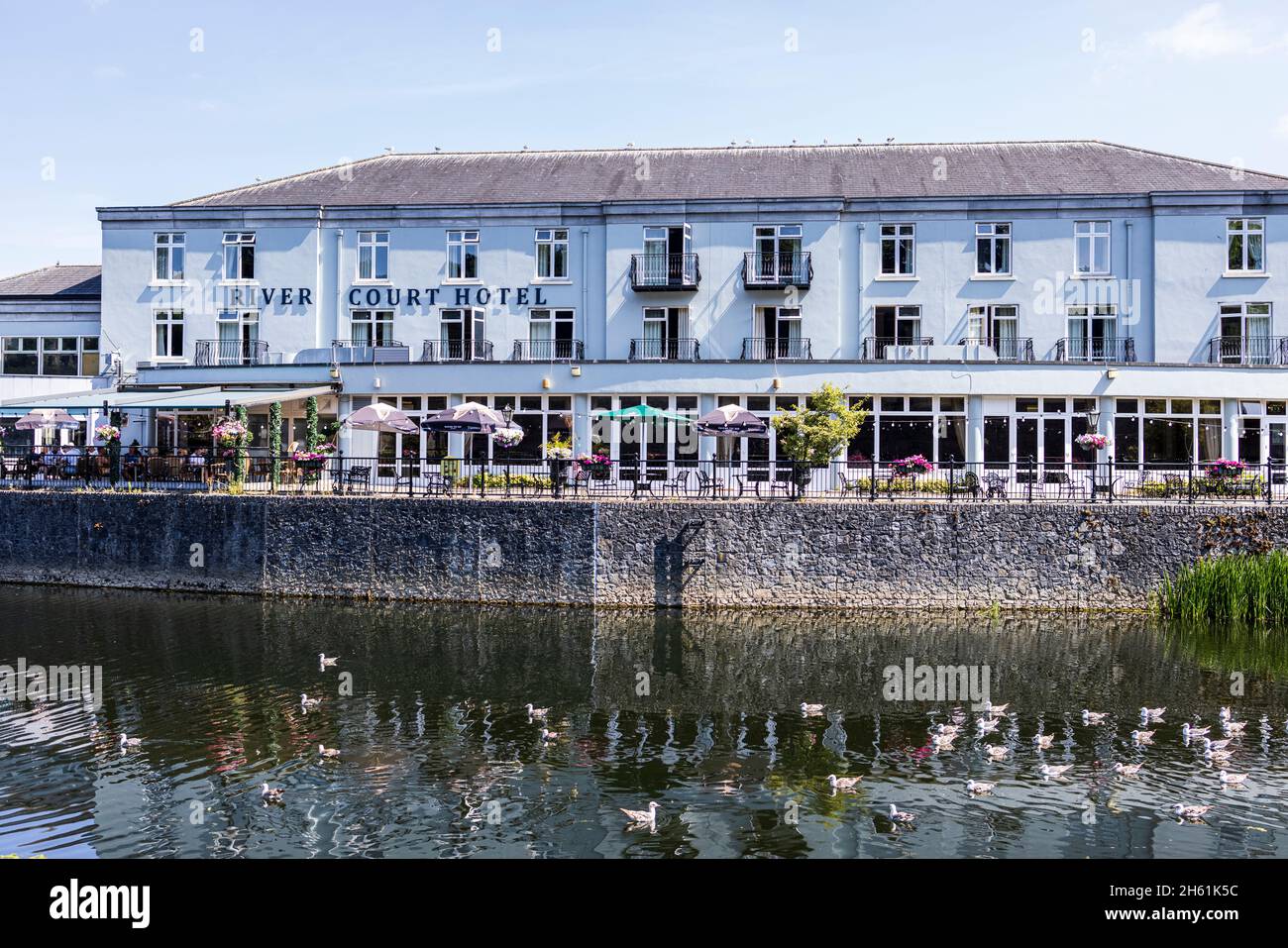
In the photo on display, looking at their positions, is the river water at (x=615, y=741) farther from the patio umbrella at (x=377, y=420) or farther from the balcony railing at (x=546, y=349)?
the balcony railing at (x=546, y=349)

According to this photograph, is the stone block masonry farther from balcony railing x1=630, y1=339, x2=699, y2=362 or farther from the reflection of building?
balcony railing x1=630, y1=339, x2=699, y2=362

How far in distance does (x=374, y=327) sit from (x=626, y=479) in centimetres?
1318

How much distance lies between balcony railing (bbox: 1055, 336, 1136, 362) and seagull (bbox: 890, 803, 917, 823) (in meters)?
24.8

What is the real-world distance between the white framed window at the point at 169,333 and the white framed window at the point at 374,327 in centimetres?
626

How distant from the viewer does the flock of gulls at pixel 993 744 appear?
10.9 m

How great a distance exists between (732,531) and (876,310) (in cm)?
1381

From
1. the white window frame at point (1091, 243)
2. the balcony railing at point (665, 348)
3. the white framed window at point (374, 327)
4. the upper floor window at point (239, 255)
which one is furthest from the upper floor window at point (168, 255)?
the white window frame at point (1091, 243)

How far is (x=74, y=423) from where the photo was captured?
3070cm

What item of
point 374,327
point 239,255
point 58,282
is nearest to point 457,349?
point 374,327

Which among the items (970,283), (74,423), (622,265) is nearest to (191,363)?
(74,423)

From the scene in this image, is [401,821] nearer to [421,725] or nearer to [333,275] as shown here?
[421,725]

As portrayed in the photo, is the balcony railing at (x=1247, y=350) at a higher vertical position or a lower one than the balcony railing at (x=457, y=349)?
lower
